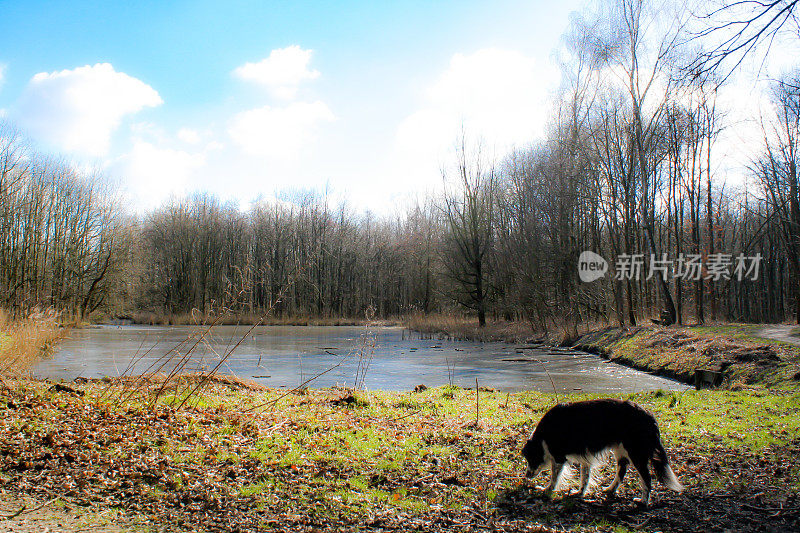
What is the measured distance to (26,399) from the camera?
679 centimetres

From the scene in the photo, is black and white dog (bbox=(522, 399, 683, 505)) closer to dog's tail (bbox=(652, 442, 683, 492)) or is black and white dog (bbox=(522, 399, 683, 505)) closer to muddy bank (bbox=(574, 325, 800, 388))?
dog's tail (bbox=(652, 442, 683, 492))

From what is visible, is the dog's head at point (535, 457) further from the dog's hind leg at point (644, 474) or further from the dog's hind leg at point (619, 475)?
the dog's hind leg at point (644, 474)

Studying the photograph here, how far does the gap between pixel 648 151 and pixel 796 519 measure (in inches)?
939

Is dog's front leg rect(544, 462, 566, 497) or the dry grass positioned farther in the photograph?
the dry grass

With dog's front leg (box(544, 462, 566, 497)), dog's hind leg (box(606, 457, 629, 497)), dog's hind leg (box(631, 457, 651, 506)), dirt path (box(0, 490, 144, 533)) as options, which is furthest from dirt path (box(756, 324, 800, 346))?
dirt path (box(0, 490, 144, 533))

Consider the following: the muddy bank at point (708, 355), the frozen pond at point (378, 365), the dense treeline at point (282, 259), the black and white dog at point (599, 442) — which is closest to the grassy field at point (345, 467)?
the black and white dog at point (599, 442)

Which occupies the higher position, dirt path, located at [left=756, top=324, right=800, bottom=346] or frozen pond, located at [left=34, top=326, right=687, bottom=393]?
dirt path, located at [left=756, top=324, right=800, bottom=346]

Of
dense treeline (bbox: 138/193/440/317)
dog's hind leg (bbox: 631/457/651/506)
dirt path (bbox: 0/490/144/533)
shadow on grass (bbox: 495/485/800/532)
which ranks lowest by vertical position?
shadow on grass (bbox: 495/485/800/532)

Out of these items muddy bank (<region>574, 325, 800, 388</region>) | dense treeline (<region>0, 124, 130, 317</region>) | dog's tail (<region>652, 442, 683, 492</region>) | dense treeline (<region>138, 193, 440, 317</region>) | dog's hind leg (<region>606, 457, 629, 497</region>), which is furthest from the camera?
dense treeline (<region>138, 193, 440, 317</region>)

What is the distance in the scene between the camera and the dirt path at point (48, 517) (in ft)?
12.3

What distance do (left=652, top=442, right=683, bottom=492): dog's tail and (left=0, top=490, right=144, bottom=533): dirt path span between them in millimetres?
3976

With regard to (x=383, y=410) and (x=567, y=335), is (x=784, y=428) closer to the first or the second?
(x=383, y=410)

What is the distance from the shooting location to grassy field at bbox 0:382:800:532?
4.07 meters

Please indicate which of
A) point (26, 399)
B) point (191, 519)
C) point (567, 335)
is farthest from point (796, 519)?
point (567, 335)
